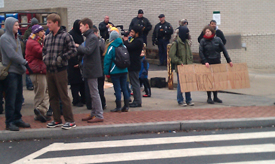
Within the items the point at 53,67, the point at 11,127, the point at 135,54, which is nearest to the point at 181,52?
the point at 135,54

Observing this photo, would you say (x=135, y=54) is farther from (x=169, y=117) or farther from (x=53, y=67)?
(x=53, y=67)

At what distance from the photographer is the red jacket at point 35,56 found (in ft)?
23.4

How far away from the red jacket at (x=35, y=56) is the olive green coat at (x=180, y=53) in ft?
10.6

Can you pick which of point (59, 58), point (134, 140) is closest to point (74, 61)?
point (59, 58)

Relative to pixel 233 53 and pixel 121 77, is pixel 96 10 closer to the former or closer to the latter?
pixel 233 53

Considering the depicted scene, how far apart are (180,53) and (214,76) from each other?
3.58ft

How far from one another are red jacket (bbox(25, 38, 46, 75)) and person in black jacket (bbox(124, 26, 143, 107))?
2156mm

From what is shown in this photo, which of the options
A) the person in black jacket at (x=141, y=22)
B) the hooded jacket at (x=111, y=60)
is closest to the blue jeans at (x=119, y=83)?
the hooded jacket at (x=111, y=60)

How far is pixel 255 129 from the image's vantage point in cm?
714

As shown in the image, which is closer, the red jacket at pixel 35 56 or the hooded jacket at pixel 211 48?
the red jacket at pixel 35 56

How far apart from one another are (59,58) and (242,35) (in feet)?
31.9

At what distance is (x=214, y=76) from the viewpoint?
907 centimetres

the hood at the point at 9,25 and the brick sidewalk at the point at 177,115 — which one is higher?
the hood at the point at 9,25

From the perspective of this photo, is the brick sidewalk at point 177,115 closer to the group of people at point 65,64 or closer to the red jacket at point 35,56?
the group of people at point 65,64
